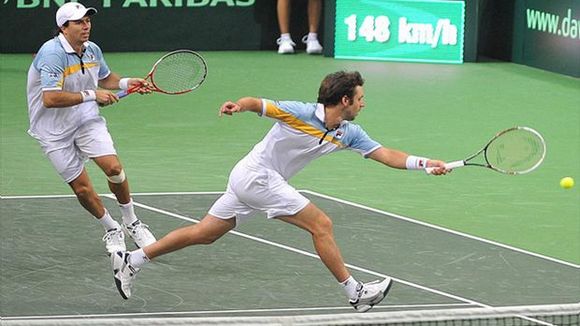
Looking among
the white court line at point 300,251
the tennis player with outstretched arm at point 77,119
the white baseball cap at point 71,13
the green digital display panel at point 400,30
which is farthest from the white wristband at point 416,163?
the green digital display panel at point 400,30

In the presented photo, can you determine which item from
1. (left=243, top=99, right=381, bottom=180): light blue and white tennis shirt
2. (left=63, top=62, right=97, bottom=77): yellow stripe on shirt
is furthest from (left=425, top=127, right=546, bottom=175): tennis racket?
(left=63, top=62, right=97, bottom=77): yellow stripe on shirt

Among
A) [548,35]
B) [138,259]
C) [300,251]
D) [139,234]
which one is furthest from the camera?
[548,35]

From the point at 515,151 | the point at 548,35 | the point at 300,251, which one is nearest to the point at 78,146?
the point at 300,251

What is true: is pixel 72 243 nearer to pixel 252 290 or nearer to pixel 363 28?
pixel 252 290

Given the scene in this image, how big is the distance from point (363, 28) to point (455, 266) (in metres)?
9.25

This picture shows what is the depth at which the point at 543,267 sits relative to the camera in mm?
10242

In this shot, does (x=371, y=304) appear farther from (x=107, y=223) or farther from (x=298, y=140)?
(x=107, y=223)

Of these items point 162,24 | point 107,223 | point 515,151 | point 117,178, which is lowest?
point 107,223

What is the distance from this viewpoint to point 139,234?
10.4 metres

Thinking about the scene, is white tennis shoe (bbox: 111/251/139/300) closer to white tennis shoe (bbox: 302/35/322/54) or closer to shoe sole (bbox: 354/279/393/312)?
shoe sole (bbox: 354/279/393/312)

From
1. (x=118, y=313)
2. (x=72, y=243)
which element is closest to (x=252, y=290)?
(x=118, y=313)

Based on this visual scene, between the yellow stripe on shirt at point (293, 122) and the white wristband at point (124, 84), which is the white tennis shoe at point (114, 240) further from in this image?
the yellow stripe on shirt at point (293, 122)

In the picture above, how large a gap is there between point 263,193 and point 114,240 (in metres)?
1.85

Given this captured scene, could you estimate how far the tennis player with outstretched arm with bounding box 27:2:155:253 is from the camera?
10039mm
